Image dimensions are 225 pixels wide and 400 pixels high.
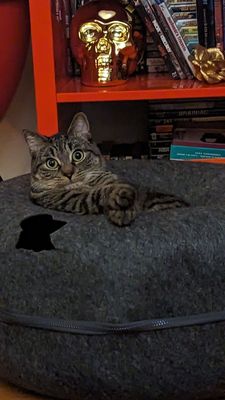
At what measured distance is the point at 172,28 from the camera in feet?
5.16

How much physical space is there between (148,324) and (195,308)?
0.07 meters

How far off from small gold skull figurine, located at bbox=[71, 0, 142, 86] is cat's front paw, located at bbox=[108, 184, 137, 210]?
47 cm

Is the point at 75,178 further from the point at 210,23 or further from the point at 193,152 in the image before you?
the point at 210,23

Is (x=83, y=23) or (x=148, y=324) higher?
(x=83, y=23)

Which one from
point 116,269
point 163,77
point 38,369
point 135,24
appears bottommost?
point 38,369

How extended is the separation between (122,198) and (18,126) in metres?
0.89

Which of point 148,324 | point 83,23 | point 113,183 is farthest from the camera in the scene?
point 83,23

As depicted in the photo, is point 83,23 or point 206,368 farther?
point 83,23

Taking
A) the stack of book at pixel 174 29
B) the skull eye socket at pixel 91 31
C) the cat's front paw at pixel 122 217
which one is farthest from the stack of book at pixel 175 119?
the cat's front paw at pixel 122 217

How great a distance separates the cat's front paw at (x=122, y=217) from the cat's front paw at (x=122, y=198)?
0.01 m

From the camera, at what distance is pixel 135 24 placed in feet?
5.49

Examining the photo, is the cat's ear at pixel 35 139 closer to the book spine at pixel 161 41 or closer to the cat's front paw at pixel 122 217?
the cat's front paw at pixel 122 217

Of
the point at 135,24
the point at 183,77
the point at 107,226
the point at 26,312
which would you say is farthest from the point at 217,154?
the point at 26,312

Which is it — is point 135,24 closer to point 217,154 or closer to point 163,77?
point 163,77
